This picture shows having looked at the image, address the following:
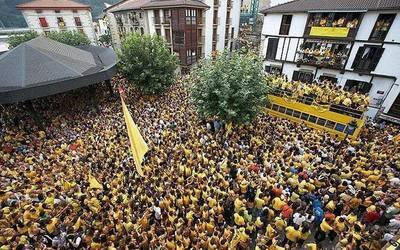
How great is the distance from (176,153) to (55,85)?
1034cm

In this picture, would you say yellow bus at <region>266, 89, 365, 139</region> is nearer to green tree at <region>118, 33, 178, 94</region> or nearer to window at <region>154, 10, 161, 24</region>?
green tree at <region>118, 33, 178, 94</region>

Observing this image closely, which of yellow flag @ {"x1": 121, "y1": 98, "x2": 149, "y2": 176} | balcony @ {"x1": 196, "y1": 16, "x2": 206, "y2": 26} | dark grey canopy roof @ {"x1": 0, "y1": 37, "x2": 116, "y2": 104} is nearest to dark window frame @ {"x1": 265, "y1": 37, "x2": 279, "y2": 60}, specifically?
balcony @ {"x1": 196, "y1": 16, "x2": 206, "y2": 26}

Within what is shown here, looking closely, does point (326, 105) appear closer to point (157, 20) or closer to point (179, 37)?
point (179, 37)

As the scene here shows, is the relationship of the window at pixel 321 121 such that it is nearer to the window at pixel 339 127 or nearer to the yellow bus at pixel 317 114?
the yellow bus at pixel 317 114

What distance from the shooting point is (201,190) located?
934 centimetres

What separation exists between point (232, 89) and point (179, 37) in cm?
2037

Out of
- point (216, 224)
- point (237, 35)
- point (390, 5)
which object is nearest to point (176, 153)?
point (216, 224)

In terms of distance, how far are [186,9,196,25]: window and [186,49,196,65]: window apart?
3.66 meters

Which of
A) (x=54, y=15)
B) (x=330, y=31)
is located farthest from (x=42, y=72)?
(x=54, y=15)

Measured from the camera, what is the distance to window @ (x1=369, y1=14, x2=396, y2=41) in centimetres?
1669

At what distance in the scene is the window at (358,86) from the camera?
61.3 ft

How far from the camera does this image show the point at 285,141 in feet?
43.7

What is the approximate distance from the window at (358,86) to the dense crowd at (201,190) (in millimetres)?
5030

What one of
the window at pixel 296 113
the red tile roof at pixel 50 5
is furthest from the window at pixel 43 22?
the window at pixel 296 113
